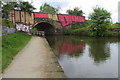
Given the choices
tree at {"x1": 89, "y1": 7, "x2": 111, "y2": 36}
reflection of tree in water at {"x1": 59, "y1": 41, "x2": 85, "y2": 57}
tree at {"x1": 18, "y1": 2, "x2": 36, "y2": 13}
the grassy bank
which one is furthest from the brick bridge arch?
the grassy bank

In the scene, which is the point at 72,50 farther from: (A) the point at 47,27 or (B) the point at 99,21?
(A) the point at 47,27

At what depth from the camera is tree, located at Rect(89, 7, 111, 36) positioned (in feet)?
146

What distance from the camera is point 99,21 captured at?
4459 centimetres

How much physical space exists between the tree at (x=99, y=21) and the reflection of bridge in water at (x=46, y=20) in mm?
14536

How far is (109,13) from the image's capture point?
4475 cm

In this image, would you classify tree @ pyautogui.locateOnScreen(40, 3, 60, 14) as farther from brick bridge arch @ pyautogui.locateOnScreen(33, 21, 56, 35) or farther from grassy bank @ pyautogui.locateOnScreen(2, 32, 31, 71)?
grassy bank @ pyautogui.locateOnScreen(2, 32, 31, 71)

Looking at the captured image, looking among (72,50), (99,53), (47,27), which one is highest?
(47,27)

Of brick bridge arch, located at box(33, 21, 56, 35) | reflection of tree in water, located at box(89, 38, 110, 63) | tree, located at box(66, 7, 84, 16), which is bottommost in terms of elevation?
reflection of tree in water, located at box(89, 38, 110, 63)

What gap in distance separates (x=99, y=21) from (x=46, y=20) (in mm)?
17303

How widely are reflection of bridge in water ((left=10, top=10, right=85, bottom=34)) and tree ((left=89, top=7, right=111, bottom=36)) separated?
47.7ft

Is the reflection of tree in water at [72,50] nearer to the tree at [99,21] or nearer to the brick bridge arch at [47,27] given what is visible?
the tree at [99,21]

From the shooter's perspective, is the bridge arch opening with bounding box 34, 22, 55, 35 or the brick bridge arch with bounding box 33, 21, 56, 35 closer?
the brick bridge arch with bounding box 33, 21, 56, 35

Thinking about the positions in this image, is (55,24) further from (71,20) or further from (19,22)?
(19,22)

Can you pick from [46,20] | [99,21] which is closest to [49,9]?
[46,20]
